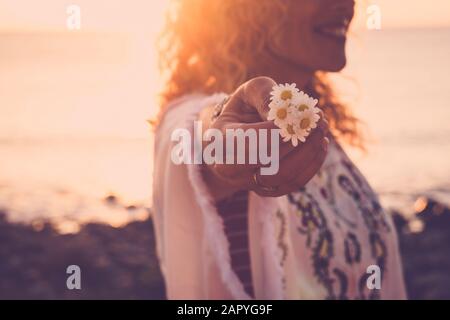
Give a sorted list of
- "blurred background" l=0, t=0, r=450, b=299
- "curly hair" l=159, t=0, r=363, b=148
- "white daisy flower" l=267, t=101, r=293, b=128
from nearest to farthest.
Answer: "white daisy flower" l=267, t=101, r=293, b=128
"curly hair" l=159, t=0, r=363, b=148
"blurred background" l=0, t=0, r=450, b=299

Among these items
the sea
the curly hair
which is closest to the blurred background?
the sea

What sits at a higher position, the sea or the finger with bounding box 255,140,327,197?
the sea

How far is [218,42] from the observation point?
32.1 inches

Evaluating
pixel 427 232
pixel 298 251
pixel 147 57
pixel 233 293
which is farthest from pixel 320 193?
pixel 427 232

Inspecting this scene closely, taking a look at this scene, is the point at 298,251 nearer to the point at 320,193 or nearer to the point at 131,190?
the point at 320,193

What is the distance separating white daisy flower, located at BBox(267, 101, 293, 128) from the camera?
0.42m

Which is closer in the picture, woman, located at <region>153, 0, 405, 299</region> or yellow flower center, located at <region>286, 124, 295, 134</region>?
yellow flower center, located at <region>286, 124, 295, 134</region>

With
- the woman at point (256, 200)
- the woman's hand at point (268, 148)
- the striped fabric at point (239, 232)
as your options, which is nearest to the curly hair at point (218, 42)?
the woman at point (256, 200)

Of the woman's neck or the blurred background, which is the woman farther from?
the blurred background

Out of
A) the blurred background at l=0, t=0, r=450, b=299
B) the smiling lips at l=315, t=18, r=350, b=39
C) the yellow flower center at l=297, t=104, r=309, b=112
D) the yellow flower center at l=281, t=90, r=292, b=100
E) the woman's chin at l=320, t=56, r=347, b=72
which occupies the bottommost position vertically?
the yellow flower center at l=297, t=104, r=309, b=112

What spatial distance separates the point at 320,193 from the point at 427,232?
3407mm

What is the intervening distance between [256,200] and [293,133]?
0.27 metres

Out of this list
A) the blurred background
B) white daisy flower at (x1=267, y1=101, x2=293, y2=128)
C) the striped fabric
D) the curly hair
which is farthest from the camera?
the blurred background

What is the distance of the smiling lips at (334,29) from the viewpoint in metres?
0.85
